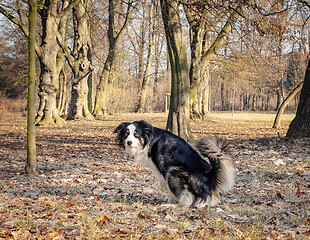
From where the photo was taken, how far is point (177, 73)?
11.6 m

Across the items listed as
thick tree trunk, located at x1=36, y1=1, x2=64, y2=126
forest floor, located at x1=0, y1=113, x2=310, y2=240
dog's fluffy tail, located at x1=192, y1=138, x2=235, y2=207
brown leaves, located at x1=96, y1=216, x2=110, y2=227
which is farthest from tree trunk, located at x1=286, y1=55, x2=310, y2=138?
thick tree trunk, located at x1=36, y1=1, x2=64, y2=126

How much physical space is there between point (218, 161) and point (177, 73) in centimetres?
742

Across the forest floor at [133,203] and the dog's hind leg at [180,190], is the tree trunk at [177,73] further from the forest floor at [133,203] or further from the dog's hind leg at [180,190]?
the dog's hind leg at [180,190]

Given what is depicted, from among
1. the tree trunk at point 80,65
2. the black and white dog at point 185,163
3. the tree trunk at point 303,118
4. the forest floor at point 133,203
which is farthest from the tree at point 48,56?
the black and white dog at point 185,163

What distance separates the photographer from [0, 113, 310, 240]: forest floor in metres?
3.91

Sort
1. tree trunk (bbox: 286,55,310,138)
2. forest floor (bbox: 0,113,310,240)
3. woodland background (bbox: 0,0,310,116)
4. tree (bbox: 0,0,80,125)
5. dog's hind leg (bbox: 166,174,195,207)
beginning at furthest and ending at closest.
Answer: tree (bbox: 0,0,80,125), woodland background (bbox: 0,0,310,116), tree trunk (bbox: 286,55,310,138), dog's hind leg (bbox: 166,174,195,207), forest floor (bbox: 0,113,310,240)

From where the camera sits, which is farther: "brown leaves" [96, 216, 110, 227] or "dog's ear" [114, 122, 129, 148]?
"dog's ear" [114, 122, 129, 148]

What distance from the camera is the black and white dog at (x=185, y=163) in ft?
14.9

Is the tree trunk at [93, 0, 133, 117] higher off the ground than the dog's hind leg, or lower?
higher

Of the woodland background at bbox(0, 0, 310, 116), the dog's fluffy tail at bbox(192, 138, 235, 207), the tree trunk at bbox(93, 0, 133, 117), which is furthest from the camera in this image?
the tree trunk at bbox(93, 0, 133, 117)

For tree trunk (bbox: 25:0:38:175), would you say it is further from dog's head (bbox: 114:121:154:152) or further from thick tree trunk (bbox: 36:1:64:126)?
thick tree trunk (bbox: 36:1:64:126)

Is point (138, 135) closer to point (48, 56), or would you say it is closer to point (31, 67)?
point (31, 67)

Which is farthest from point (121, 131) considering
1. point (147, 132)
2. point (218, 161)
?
point (218, 161)

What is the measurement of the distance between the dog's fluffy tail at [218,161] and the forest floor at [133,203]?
17.9 inches
